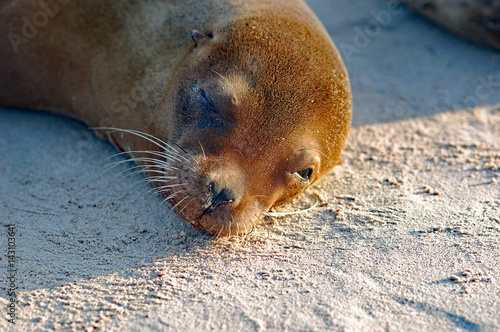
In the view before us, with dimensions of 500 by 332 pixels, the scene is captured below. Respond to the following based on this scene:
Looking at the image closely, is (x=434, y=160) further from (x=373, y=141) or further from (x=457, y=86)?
(x=457, y=86)

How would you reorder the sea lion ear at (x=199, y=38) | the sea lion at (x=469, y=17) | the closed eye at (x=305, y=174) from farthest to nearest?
the sea lion at (x=469, y=17) < the sea lion ear at (x=199, y=38) < the closed eye at (x=305, y=174)

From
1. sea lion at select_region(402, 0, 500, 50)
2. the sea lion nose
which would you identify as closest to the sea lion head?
the sea lion nose

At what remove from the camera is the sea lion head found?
278cm

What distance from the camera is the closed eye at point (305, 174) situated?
306cm

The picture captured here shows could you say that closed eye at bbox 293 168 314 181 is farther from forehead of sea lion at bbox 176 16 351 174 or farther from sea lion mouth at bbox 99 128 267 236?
sea lion mouth at bbox 99 128 267 236

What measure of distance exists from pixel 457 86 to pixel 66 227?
4191 mm

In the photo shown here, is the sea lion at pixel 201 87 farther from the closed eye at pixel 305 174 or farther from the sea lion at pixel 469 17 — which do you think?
the sea lion at pixel 469 17

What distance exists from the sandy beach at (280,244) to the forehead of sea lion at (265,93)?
542 millimetres

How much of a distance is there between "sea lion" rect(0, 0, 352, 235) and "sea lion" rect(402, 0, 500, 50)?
3.13 metres

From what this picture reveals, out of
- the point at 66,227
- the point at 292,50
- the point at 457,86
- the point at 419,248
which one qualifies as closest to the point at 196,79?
the point at 292,50

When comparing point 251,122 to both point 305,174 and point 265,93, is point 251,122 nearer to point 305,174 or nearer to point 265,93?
point 265,93

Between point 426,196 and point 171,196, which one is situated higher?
point 171,196

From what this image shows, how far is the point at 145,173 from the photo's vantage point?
347 centimetres

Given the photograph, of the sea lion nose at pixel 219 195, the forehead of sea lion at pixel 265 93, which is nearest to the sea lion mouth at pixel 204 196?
the sea lion nose at pixel 219 195
